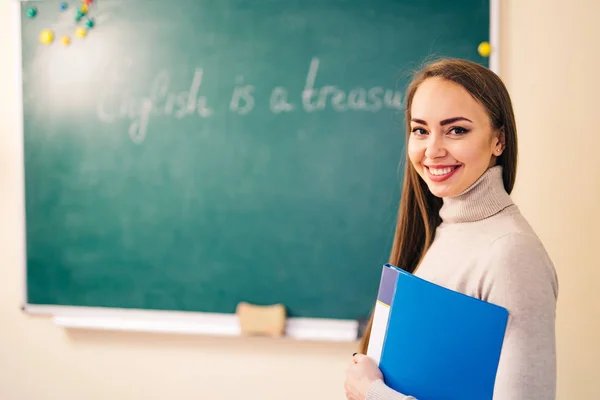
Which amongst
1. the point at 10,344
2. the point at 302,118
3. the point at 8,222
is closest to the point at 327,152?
the point at 302,118

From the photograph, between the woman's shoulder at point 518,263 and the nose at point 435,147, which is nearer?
the woman's shoulder at point 518,263

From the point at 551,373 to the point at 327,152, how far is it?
3.79 feet

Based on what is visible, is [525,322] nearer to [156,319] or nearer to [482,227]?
[482,227]

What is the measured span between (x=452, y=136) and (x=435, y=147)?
0.04 metres

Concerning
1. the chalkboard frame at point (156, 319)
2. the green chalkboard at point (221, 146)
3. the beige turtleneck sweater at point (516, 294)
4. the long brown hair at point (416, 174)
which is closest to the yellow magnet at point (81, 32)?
the green chalkboard at point (221, 146)

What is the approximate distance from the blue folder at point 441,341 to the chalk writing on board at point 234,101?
1.03 meters

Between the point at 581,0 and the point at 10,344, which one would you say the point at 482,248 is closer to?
the point at 581,0

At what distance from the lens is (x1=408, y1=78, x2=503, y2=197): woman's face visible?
0.93 metres

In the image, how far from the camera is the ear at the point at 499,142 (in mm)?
964

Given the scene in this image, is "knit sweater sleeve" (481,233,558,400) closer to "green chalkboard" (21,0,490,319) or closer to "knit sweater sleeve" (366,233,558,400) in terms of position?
"knit sweater sleeve" (366,233,558,400)

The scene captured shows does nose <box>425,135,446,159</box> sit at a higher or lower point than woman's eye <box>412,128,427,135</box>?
lower

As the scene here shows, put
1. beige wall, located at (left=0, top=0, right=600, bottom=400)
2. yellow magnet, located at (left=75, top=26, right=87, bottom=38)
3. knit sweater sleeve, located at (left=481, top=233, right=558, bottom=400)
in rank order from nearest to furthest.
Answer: knit sweater sleeve, located at (left=481, top=233, right=558, bottom=400)
beige wall, located at (left=0, top=0, right=600, bottom=400)
yellow magnet, located at (left=75, top=26, right=87, bottom=38)

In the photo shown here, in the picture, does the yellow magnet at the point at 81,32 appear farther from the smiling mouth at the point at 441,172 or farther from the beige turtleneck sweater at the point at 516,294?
the beige turtleneck sweater at the point at 516,294

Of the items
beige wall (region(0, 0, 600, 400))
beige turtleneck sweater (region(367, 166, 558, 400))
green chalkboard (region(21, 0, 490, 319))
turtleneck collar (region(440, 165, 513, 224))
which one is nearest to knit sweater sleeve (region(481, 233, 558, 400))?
beige turtleneck sweater (region(367, 166, 558, 400))
